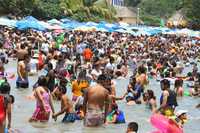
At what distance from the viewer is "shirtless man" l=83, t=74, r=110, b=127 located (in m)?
11.9

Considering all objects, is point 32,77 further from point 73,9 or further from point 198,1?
point 198,1

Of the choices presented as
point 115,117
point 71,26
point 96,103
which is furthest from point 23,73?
point 71,26

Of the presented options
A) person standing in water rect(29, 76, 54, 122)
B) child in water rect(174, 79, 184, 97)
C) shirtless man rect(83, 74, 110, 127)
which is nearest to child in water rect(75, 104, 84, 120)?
person standing in water rect(29, 76, 54, 122)

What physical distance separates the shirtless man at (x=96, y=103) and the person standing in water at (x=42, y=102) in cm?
102

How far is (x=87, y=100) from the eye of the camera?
1194cm

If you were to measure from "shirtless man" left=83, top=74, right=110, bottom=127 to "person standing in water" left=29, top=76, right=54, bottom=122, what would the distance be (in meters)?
1.02

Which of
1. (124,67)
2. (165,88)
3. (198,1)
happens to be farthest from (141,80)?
(198,1)

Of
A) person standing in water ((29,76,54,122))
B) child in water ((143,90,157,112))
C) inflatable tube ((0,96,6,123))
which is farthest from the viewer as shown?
child in water ((143,90,157,112))

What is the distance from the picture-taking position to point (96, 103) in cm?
1188

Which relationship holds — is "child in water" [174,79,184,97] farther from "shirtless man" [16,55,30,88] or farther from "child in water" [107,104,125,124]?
"child in water" [107,104,125,124]

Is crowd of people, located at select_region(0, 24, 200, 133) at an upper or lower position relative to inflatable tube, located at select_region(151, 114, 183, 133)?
lower

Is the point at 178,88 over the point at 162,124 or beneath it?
beneath

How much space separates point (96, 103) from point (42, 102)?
4.48ft

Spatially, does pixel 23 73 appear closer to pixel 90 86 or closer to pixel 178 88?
pixel 178 88
